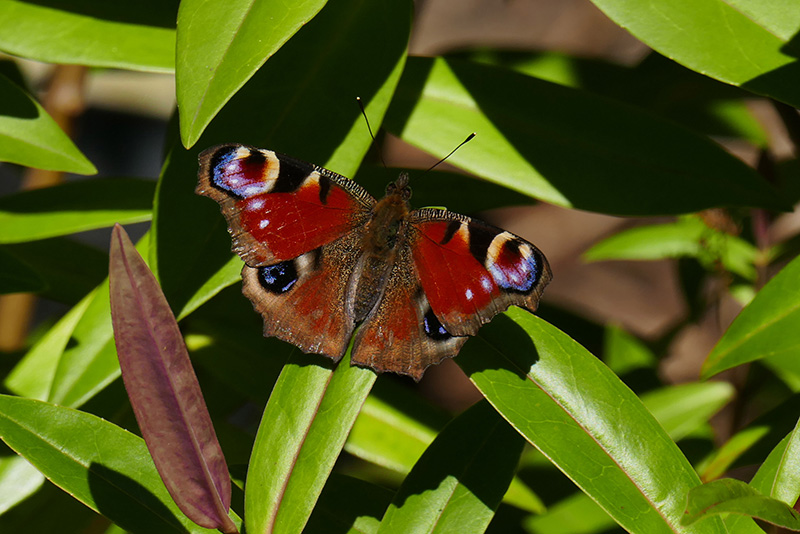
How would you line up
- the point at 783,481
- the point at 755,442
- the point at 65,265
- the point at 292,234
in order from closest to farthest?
the point at 783,481 → the point at 292,234 → the point at 755,442 → the point at 65,265

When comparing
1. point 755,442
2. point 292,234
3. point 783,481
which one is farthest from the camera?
point 755,442

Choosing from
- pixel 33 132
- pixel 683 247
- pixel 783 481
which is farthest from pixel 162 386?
pixel 683 247

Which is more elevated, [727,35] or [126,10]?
[727,35]

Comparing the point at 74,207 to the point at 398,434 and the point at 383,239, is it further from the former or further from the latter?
the point at 398,434

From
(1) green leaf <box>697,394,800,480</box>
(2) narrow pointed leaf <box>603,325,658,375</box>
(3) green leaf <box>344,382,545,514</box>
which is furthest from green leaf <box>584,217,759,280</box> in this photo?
(3) green leaf <box>344,382,545,514</box>

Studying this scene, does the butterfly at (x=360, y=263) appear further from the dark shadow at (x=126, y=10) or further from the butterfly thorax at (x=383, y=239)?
the dark shadow at (x=126, y=10)

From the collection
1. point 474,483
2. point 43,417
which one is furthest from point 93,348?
point 474,483

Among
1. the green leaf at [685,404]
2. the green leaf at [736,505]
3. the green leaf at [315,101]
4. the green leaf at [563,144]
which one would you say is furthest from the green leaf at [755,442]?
the green leaf at [315,101]

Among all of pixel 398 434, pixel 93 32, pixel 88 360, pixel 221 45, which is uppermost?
pixel 221 45
